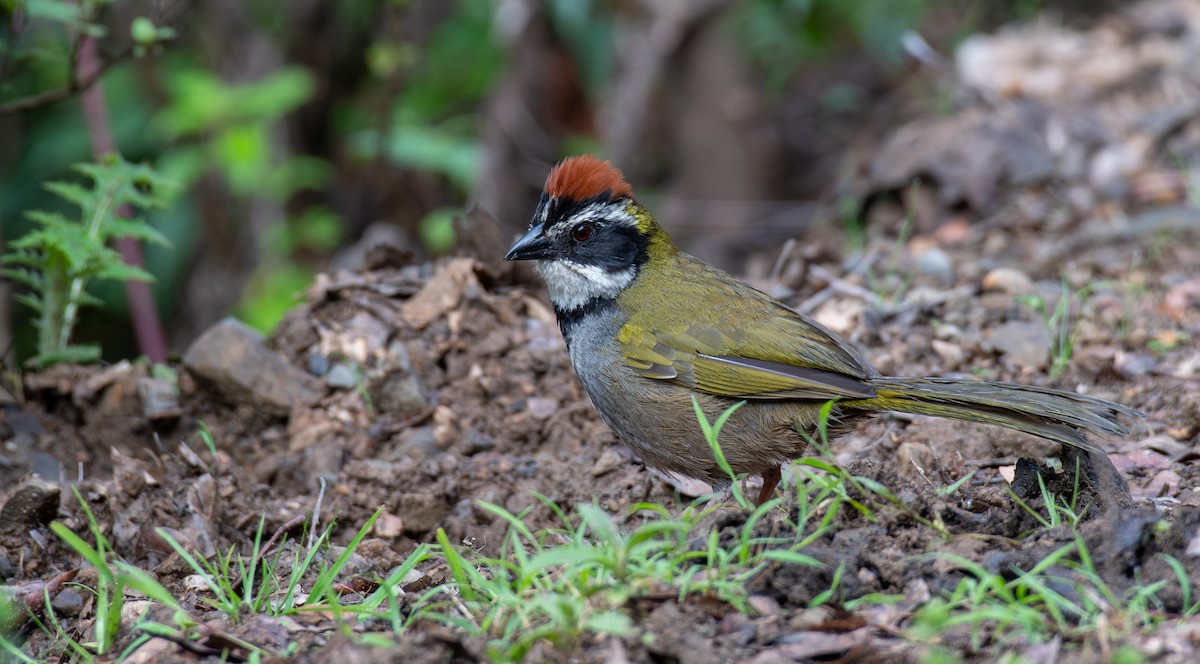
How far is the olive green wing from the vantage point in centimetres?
395

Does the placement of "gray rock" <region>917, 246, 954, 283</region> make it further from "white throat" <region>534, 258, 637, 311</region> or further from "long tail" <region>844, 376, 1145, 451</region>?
"long tail" <region>844, 376, 1145, 451</region>

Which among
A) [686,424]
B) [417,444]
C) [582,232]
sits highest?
[582,232]

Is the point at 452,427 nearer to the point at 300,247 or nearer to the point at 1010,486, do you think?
the point at 1010,486

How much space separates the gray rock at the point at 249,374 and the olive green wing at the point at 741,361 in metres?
1.42

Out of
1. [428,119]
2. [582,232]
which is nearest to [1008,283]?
[582,232]

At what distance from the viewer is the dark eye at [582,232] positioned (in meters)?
4.48

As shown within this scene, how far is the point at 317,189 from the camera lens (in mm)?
9367

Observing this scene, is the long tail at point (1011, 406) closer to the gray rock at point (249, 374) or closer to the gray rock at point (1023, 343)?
the gray rock at point (1023, 343)

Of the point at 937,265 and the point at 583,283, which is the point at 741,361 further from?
the point at 937,265

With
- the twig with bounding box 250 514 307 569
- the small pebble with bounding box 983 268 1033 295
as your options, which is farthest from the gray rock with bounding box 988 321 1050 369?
the twig with bounding box 250 514 307 569

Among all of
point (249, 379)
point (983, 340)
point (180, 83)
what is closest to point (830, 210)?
point (983, 340)

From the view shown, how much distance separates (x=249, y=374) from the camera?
481 centimetres

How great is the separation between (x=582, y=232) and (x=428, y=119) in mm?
5648

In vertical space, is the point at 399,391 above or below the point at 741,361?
below
